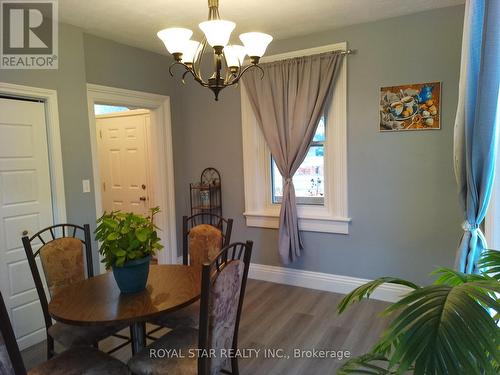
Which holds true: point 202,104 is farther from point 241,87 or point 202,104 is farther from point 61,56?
point 61,56

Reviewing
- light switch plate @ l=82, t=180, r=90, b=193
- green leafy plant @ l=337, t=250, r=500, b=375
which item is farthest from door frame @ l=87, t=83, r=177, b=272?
green leafy plant @ l=337, t=250, r=500, b=375

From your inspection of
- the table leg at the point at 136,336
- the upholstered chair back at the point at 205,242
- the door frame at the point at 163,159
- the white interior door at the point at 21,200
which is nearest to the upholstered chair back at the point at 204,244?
the upholstered chair back at the point at 205,242

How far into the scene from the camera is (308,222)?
11.7 ft

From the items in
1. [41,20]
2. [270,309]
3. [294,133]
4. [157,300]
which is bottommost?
[270,309]

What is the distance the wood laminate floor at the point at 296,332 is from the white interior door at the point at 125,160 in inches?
83.3

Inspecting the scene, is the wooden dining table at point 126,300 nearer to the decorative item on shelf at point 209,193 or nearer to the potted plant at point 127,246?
the potted plant at point 127,246

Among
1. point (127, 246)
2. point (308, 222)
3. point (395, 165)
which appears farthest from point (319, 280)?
point (127, 246)

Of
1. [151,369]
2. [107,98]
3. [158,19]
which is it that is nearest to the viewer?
[151,369]

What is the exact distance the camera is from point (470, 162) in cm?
185

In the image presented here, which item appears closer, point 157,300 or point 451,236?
point 157,300

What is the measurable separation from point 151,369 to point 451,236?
2596 mm

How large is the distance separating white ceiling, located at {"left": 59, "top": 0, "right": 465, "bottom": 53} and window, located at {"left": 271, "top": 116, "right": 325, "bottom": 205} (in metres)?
0.93

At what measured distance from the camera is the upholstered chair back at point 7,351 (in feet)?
4.18

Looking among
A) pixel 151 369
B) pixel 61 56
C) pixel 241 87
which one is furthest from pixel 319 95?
pixel 151 369
